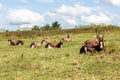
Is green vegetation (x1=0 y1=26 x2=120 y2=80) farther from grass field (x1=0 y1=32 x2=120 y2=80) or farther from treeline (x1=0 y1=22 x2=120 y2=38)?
treeline (x1=0 y1=22 x2=120 y2=38)

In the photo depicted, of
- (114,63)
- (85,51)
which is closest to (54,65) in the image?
(114,63)

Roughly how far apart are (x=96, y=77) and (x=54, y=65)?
3373 mm

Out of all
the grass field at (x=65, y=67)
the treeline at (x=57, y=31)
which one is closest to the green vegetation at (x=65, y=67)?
the grass field at (x=65, y=67)

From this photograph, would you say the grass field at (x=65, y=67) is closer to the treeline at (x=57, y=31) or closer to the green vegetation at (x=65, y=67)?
the green vegetation at (x=65, y=67)

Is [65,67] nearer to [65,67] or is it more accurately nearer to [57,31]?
[65,67]

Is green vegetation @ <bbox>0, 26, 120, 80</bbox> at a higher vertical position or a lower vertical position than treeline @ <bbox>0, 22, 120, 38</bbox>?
lower

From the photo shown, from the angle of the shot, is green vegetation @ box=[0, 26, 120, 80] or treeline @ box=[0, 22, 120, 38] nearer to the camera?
green vegetation @ box=[0, 26, 120, 80]

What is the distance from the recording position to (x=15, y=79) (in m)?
13.6

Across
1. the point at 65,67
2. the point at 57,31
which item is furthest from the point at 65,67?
the point at 57,31

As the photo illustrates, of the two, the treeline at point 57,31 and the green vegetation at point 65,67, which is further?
the treeline at point 57,31

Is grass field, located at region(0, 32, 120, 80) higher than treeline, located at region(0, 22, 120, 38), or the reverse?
treeline, located at region(0, 22, 120, 38)

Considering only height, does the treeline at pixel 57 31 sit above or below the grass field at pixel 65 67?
above

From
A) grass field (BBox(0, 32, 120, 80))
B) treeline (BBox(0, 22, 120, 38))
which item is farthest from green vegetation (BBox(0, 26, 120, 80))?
treeline (BBox(0, 22, 120, 38))

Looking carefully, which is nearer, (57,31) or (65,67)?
(65,67)
